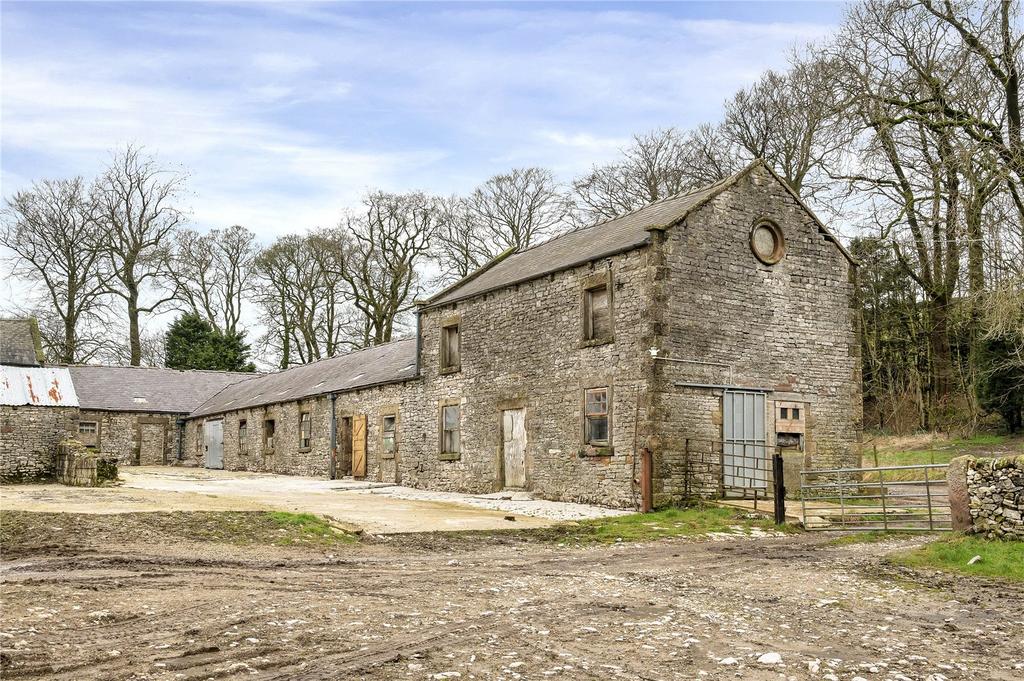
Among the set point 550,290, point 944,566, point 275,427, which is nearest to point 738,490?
point 550,290

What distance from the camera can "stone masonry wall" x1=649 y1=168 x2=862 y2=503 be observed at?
1875 cm

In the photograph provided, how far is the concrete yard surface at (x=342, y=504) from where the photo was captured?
52.8ft

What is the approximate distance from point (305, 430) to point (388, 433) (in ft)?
20.6

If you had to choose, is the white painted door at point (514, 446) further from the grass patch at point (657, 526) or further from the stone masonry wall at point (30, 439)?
the stone masonry wall at point (30, 439)

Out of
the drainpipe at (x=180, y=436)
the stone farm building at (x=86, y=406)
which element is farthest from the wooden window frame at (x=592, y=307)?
the drainpipe at (x=180, y=436)

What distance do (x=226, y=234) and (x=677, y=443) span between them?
124 feet

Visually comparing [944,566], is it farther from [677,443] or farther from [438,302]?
[438,302]

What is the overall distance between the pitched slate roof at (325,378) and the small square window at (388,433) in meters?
1.12

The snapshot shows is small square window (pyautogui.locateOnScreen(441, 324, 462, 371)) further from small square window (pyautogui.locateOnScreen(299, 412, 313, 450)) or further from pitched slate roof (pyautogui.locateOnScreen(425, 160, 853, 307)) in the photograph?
small square window (pyautogui.locateOnScreen(299, 412, 313, 450))

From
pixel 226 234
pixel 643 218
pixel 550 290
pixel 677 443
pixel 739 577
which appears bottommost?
pixel 739 577

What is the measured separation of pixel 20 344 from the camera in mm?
32875

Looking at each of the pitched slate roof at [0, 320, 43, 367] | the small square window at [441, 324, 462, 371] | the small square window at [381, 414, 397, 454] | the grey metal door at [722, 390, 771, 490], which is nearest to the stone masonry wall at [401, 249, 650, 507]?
the small square window at [441, 324, 462, 371]

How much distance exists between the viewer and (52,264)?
43562 mm

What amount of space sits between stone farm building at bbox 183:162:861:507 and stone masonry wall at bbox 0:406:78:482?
34.5 feet
